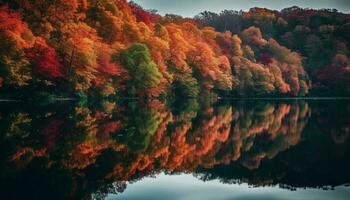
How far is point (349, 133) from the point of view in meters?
23.6

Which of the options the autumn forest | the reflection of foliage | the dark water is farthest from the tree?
the dark water

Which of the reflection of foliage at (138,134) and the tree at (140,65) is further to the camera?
the tree at (140,65)

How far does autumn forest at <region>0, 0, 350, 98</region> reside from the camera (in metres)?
43.4

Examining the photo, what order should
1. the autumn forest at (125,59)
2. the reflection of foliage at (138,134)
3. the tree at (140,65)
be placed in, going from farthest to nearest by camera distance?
1. the tree at (140,65)
2. the autumn forest at (125,59)
3. the reflection of foliage at (138,134)

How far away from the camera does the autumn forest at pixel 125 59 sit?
43375 millimetres

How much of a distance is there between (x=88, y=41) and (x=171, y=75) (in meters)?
16.1

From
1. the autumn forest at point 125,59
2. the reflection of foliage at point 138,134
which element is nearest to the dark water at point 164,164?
the reflection of foliage at point 138,134

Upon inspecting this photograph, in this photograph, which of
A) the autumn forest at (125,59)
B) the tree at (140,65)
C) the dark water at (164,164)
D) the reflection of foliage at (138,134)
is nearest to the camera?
the dark water at (164,164)

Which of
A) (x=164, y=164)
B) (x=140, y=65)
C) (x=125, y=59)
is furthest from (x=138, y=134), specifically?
(x=125, y=59)

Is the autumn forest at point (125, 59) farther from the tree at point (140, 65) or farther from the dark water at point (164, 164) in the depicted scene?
the dark water at point (164, 164)

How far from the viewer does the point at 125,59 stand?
2156 inches

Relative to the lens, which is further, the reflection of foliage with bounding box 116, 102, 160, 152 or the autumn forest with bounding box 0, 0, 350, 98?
the autumn forest with bounding box 0, 0, 350, 98

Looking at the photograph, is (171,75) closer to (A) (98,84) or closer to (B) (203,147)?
(A) (98,84)

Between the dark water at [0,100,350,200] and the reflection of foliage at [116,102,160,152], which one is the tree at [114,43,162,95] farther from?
the dark water at [0,100,350,200]
